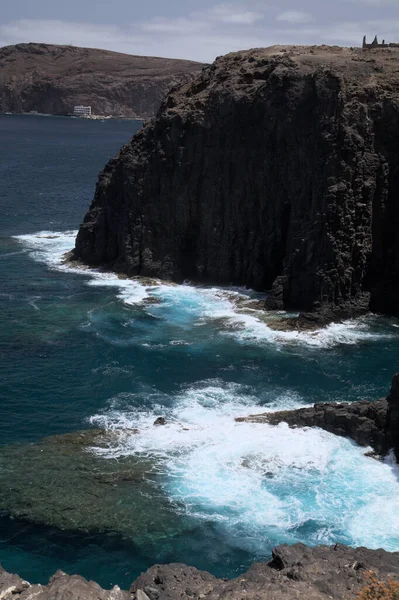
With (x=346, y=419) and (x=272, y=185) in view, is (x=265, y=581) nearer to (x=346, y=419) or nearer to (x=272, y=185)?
(x=346, y=419)

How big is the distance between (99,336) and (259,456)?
23426 millimetres

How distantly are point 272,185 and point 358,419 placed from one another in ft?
115

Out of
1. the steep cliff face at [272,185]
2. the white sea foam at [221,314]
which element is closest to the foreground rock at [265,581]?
the white sea foam at [221,314]

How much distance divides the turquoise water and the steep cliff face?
402cm

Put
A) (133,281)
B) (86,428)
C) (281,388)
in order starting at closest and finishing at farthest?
(86,428) → (281,388) → (133,281)

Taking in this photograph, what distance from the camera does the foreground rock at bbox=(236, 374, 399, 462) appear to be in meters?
44.7

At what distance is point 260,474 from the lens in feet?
143

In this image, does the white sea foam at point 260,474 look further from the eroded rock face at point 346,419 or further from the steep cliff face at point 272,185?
the steep cliff face at point 272,185

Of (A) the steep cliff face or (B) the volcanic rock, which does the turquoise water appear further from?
(A) the steep cliff face

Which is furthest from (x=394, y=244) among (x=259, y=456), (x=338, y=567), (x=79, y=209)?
(x=79, y=209)

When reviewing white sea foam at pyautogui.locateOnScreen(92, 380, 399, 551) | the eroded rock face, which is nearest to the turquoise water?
white sea foam at pyautogui.locateOnScreen(92, 380, 399, 551)

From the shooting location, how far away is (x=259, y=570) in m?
29.8

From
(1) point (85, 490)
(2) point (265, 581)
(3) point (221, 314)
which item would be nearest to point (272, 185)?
(3) point (221, 314)

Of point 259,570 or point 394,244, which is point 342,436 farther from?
point 394,244
